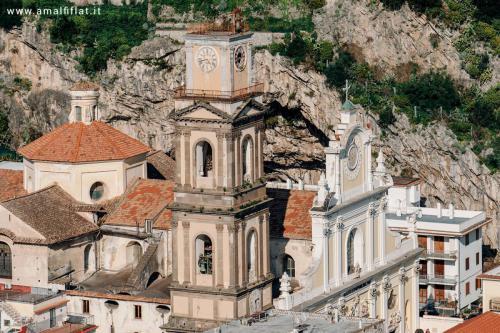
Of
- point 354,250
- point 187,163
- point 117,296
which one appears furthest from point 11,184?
point 354,250

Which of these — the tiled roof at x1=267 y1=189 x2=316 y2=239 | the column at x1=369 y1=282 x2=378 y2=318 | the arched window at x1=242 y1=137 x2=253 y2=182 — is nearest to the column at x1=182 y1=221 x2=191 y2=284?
the arched window at x1=242 y1=137 x2=253 y2=182

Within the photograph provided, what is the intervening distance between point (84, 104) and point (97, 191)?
522cm

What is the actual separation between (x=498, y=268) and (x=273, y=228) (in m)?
15.8

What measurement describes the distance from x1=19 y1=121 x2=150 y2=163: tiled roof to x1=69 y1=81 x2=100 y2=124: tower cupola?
0.46 m

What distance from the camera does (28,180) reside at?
135 meters

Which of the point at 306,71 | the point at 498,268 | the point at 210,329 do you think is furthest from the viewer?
the point at 306,71

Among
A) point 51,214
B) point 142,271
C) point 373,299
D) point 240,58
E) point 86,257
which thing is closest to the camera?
point 240,58

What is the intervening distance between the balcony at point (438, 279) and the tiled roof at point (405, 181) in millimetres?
6413

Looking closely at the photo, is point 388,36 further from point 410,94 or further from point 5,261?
point 5,261

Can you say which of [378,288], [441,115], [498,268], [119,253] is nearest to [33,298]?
[119,253]

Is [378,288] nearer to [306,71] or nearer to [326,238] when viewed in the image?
[326,238]

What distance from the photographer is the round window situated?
133500 millimetres

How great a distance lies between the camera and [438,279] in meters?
142

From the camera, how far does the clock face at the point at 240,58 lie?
12208 cm
